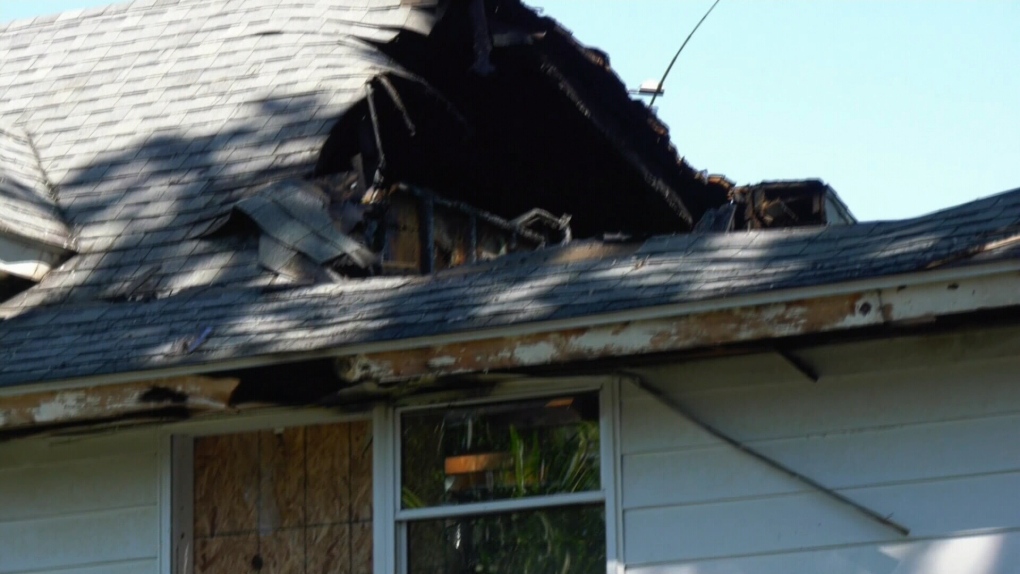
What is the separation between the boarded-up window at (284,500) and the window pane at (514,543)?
1.37ft

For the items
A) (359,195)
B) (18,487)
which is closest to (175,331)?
(18,487)

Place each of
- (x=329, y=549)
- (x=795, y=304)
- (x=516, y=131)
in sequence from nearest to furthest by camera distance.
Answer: (x=795, y=304) < (x=329, y=549) < (x=516, y=131)

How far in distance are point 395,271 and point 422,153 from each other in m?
1.25

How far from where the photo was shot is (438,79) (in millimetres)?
10406

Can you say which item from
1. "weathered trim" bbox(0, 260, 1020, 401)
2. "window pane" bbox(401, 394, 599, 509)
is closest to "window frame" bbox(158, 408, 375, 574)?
"window pane" bbox(401, 394, 599, 509)

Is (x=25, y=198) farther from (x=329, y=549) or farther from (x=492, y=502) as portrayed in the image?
(x=492, y=502)

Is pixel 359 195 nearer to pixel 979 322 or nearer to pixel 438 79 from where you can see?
pixel 438 79

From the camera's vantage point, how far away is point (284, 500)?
7.62m

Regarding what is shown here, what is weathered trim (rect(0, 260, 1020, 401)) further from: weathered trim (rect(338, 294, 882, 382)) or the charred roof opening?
the charred roof opening

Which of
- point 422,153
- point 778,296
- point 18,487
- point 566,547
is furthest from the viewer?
point 422,153

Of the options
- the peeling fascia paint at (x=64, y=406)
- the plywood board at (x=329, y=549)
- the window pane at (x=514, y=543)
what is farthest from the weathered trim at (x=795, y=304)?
the plywood board at (x=329, y=549)

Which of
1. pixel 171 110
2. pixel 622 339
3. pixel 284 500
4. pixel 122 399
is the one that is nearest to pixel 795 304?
pixel 622 339

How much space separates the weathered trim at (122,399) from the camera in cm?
693

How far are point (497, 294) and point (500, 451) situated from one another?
2.42ft
